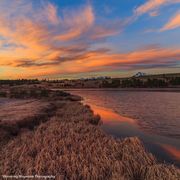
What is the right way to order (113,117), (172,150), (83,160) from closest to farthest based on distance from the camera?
(83,160) → (172,150) → (113,117)

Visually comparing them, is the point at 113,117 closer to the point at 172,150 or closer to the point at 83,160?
the point at 172,150

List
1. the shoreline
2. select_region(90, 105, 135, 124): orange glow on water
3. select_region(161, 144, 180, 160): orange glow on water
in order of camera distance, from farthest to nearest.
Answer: select_region(90, 105, 135, 124): orange glow on water < select_region(161, 144, 180, 160): orange glow on water < the shoreline

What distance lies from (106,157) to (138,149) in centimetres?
201

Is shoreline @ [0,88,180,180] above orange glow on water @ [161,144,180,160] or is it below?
above

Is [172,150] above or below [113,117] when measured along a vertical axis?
above

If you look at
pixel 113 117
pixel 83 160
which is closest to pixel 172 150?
pixel 83 160

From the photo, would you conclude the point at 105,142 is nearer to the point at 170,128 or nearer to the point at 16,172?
the point at 16,172

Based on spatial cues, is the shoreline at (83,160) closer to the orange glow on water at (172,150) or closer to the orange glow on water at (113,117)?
the orange glow on water at (172,150)

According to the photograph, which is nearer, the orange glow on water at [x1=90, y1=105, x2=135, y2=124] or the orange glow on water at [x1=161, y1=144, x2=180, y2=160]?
the orange glow on water at [x1=161, y1=144, x2=180, y2=160]

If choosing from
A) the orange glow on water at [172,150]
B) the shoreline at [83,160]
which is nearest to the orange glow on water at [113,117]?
the orange glow on water at [172,150]

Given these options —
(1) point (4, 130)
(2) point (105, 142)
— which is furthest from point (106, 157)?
(1) point (4, 130)

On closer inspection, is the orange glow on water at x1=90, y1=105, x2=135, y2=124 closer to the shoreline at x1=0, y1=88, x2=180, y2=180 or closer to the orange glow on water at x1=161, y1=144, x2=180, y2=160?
the orange glow on water at x1=161, y1=144, x2=180, y2=160

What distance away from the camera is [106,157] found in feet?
33.7

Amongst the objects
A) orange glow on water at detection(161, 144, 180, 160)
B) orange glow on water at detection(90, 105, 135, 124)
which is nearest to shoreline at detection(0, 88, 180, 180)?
orange glow on water at detection(161, 144, 180, 160)
